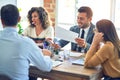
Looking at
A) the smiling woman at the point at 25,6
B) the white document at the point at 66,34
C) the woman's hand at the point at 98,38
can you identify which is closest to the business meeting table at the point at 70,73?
the woman's hand at the point at 98,38

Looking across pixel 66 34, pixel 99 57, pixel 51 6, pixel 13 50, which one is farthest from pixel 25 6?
pixel 13 50

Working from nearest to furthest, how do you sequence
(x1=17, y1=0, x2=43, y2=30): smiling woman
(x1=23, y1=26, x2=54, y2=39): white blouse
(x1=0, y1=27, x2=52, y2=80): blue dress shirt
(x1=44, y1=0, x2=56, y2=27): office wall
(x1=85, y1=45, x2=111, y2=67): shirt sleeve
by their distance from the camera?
(x1=0, y1=27, x2=52, y2=80): blue dress shirt < (x1=85, y1=45, x2=111, y2=67): shirt sleeve < (x1=23, y1=26, x2=54, y2=39): white blouse < (x1=44, y1=0, x2=56, y2=27): office wall < (x1=17, y1=0, x2=43, y2=30): smiling woman

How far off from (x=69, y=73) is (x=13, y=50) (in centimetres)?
52

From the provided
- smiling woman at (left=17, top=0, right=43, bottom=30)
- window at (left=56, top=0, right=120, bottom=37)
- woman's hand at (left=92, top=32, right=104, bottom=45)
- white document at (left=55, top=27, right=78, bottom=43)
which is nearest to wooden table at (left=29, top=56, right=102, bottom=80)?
woman's hand at (left=92, top=32, right=104, bottom=45)

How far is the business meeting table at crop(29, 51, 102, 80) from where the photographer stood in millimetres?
2012

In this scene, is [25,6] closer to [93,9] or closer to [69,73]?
[93,9]

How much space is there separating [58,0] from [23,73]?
2516 mm

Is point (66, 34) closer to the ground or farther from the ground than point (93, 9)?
closer to the ground

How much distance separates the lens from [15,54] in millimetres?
1795

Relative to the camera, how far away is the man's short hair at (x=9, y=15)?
1.85m

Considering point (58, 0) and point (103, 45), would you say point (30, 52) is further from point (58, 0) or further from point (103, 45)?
point (58, 0)

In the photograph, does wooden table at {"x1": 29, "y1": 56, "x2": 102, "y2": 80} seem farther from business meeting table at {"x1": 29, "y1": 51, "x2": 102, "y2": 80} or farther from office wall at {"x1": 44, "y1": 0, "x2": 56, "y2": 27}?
office wall at {"x1": 44, "y1": 0, "x2": 56, "y2": 27}

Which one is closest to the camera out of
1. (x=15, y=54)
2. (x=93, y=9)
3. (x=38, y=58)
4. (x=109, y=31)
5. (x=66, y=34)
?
(x=15, y=54)

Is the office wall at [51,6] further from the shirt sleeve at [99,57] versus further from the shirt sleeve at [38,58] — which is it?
the shirt sleeve at [38,58]
